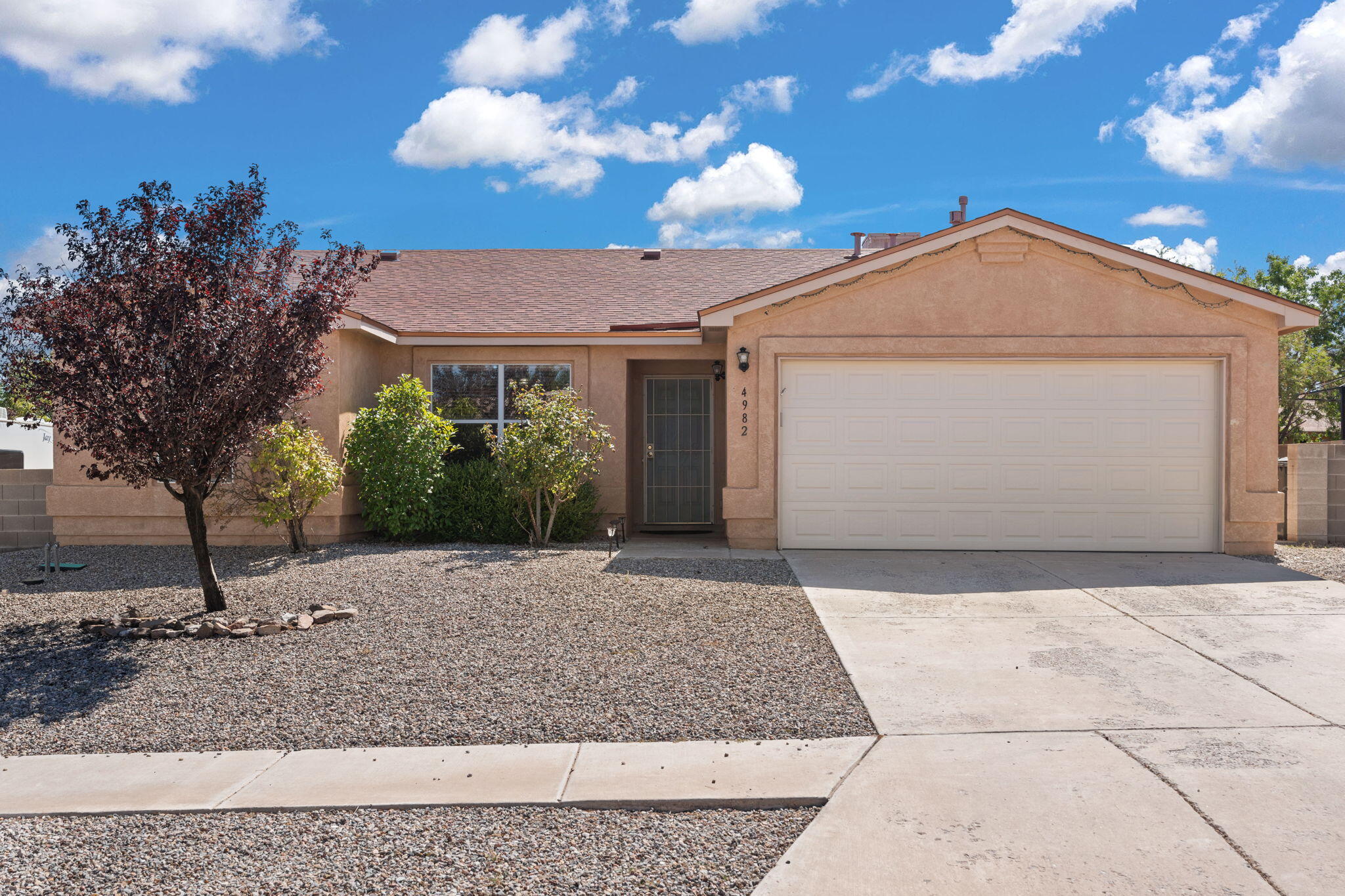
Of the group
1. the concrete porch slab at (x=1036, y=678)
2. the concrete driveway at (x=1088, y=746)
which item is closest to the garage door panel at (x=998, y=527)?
the concrete driveway at (x=1088, y=746)

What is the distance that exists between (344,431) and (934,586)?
24.5 feet

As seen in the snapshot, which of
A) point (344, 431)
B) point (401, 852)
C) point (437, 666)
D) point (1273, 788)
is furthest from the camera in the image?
point (344, 431)

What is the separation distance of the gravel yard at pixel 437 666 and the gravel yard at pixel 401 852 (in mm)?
918

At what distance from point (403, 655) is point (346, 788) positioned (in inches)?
84.1

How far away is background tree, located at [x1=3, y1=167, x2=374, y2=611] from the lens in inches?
258

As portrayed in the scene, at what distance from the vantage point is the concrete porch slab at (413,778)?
394 centimetres

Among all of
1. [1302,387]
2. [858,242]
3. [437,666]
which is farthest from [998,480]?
[1302,387]

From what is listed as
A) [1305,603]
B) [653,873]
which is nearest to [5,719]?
[653,873]

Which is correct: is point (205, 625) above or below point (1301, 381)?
below

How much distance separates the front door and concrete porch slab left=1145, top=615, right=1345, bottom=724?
7449 millimetres

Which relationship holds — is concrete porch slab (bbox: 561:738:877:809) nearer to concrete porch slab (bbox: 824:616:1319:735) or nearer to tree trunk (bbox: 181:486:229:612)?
concrete porch slab (bbox: 824:616:1319:735)

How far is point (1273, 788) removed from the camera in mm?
3969

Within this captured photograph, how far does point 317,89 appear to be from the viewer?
13039 mm

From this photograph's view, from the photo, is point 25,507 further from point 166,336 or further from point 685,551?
point 685,551
